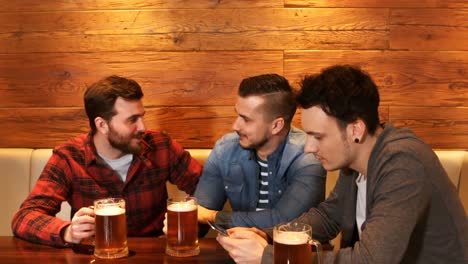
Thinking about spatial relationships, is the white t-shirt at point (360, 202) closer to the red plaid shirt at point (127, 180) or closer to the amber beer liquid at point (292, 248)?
the amber beer liquid at point (292, 248)

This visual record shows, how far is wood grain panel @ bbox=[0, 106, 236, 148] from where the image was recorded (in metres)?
2.90

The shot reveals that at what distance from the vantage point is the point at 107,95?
2.31 metres

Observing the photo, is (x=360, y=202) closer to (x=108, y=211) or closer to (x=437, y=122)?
(x=108, y=211)

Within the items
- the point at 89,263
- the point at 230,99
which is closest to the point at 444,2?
the point at 230,99

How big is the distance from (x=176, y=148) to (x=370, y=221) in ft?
3.83

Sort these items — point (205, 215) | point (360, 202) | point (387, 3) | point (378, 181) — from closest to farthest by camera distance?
1. point (378, 181)
2. point (360, 202)
3. point (205, 215)
4. point (387, 3)

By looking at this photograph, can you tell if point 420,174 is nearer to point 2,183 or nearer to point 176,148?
point 176,148

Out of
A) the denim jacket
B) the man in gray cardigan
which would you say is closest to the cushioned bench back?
the denim jacket

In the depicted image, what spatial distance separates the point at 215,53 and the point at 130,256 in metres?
1.42

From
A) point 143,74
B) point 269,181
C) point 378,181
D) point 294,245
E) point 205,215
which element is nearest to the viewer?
point 294,245

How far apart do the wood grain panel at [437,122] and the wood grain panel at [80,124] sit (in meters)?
0.87

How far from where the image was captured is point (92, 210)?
1.77 m

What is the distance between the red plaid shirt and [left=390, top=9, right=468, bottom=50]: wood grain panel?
1207 millimetres

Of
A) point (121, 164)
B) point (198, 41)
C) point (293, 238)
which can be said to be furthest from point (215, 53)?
point (293, 238)
